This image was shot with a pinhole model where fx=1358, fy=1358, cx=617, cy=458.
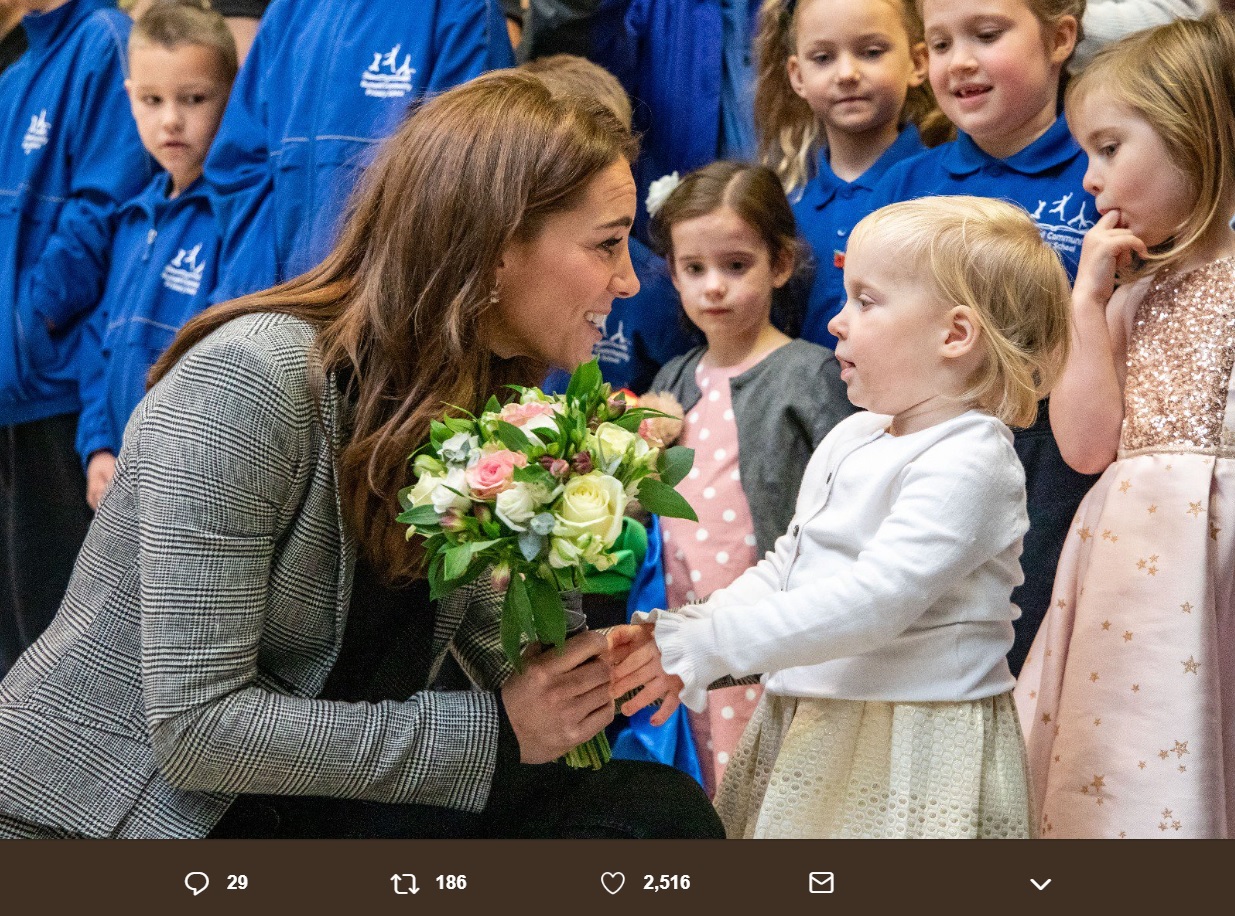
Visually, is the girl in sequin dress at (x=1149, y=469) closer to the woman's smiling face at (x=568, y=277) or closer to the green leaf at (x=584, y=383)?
the woman's smiling face at (x=568, y=277)

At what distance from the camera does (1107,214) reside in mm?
2193

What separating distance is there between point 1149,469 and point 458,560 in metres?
1.15

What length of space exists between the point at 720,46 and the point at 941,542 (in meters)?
1.71

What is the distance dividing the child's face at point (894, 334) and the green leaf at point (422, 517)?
0.59m

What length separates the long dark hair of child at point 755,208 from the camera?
105 inches

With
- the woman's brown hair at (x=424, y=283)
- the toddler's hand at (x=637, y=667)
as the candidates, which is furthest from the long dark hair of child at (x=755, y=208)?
the toddler's hand at (x=637, y=667)

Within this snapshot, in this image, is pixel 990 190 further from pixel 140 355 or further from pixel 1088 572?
pixel 140 355

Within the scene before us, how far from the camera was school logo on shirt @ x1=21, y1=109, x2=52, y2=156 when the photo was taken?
12.6 feet

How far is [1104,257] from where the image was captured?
6.96 ft

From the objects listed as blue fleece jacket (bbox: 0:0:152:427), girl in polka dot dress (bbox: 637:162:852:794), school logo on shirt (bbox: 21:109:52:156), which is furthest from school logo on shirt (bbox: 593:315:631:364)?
school logo on shirt (bbox: 21:109:52:156)

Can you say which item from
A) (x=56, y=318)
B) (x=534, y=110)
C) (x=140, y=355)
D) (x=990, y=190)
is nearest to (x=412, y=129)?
(x=534, y=110)

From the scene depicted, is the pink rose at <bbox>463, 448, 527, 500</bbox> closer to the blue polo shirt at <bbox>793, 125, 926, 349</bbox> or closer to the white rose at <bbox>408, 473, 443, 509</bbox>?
the white rose at <bbox>408, 473, 443, 509</bbox>
